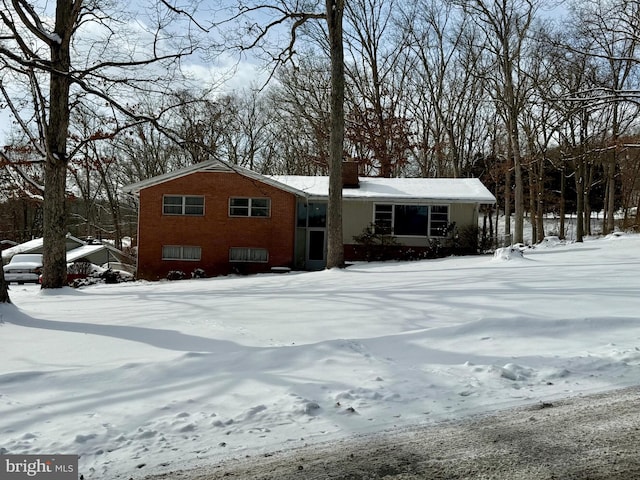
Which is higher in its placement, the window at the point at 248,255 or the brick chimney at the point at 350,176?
the brick chimney at the point at 350,176

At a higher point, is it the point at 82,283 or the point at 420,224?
the point at 420,224

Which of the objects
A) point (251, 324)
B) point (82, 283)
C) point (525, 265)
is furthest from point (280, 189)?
point (251, 324)

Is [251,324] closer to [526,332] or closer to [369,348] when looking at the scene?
[369,348]

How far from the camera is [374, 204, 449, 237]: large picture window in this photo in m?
24.0

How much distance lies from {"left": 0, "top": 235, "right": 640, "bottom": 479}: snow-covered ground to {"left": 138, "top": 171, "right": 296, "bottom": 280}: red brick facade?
14.4 m

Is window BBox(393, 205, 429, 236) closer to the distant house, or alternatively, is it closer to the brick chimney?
the brick chimney

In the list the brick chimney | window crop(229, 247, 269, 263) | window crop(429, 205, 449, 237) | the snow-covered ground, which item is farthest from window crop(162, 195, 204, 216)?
the snow-covered ground

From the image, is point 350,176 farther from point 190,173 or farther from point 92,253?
point 92,253

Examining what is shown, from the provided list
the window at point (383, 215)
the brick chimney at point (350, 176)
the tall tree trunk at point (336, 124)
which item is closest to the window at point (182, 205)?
the brick chimney at point (350, 176)

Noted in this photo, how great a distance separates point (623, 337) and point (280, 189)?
18676mm

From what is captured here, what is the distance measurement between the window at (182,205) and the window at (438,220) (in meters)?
11.0

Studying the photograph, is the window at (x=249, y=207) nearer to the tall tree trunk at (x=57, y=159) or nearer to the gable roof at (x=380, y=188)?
the gable roof at (x=380, y=188)

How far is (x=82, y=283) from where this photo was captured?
20078 millimetres

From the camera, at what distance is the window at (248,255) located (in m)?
23.3
